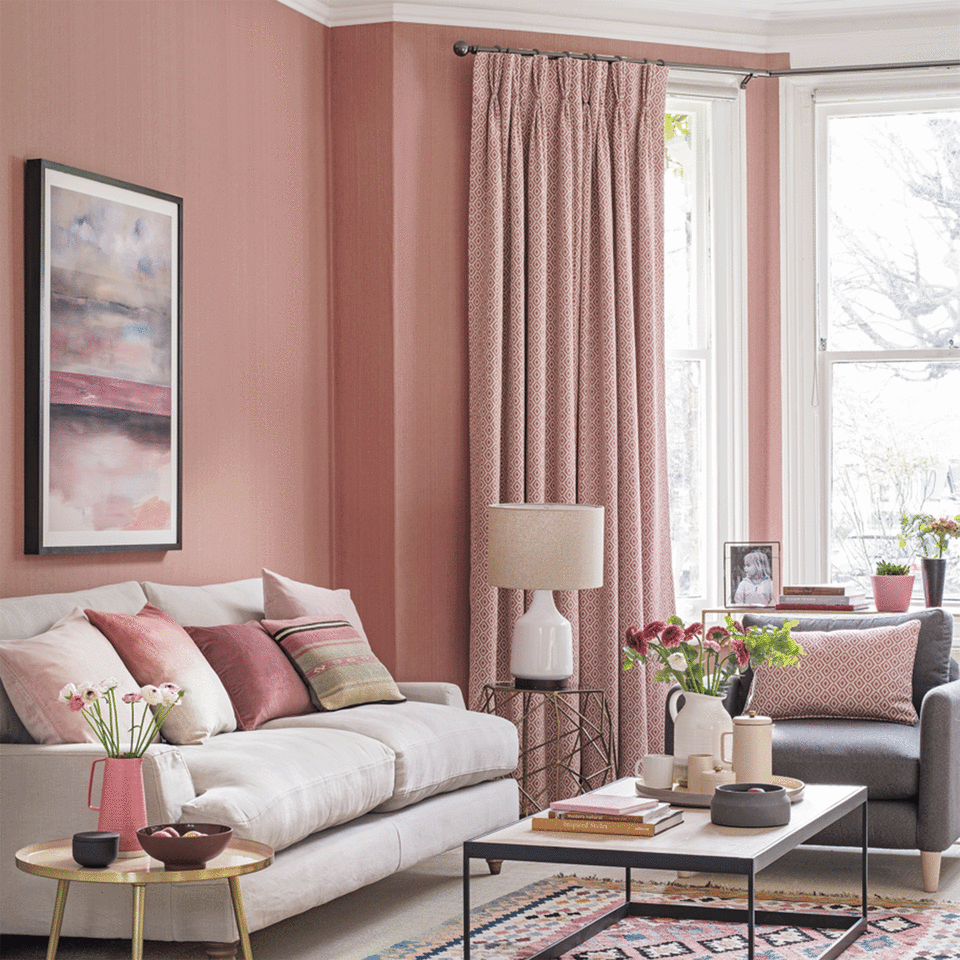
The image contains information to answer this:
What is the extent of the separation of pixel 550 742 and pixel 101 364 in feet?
7.41

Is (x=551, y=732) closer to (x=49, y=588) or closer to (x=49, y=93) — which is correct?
(x=49, y=588)

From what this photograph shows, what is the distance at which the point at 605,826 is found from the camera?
308cm

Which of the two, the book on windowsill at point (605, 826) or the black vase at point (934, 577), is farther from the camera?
the black vase at point (934, 577)

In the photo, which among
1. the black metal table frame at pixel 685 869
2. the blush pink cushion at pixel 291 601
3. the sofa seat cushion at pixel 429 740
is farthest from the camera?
the blush pink cushion at pixel 291 601

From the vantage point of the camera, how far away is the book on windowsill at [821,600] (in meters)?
5.29

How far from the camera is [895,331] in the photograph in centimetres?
577

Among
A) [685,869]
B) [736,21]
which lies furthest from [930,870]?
[736,21]

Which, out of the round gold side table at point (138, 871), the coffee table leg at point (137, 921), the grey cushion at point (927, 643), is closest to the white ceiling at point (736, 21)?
the grey cushion at point (927, 643)

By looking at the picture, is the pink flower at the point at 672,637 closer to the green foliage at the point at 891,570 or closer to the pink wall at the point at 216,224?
the pink wall at the point at 216,224

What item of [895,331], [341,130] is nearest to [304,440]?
[341,130]

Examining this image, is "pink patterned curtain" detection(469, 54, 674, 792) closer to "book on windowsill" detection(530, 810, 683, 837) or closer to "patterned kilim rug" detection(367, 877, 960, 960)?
"patterned kilim rug" detection(367, 877, 960, 960)

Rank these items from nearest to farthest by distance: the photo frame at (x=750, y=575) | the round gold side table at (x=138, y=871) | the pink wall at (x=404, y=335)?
the round gold side table at (x=138, y=871) < the pink wall at (x=404, y=335) < the photo frame at (x=750, y=575)

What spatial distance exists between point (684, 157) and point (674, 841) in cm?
364

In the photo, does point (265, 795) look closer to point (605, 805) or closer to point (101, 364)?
point (605, 805)
